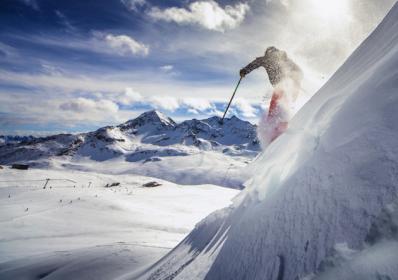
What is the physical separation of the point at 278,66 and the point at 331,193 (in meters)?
6.42

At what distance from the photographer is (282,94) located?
25.9 feet

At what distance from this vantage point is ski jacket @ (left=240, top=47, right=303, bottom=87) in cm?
812

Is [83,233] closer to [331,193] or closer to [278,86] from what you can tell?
[278,86]

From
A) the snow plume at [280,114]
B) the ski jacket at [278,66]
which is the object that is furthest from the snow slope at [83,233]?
the ski jacket at [278,66]

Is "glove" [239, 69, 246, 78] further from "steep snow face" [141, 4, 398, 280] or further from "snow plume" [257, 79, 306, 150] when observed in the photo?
"steep snow face" [141, 4, 398, 280]

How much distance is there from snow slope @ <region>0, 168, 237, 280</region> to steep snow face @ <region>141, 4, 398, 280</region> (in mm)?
4110

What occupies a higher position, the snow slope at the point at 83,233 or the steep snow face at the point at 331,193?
the steep snow face at the point at 331,193

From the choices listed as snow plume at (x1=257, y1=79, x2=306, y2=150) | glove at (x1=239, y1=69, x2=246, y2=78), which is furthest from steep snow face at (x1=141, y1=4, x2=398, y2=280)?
glove at (x1=239, y1=69, x2=246, y2=78)

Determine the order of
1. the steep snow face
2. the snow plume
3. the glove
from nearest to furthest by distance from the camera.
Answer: the steep snow face → the snow plume → the glove

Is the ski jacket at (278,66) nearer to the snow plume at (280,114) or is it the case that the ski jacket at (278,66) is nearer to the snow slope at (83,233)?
the snow plume at (280,114)

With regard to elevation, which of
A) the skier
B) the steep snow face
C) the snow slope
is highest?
the skier

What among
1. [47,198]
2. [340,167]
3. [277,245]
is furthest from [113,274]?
[47,198]

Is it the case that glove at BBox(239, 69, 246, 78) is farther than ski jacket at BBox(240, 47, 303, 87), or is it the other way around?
glove at BBox(239, 69, 246, 78)

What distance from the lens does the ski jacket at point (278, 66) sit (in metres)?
8.12
